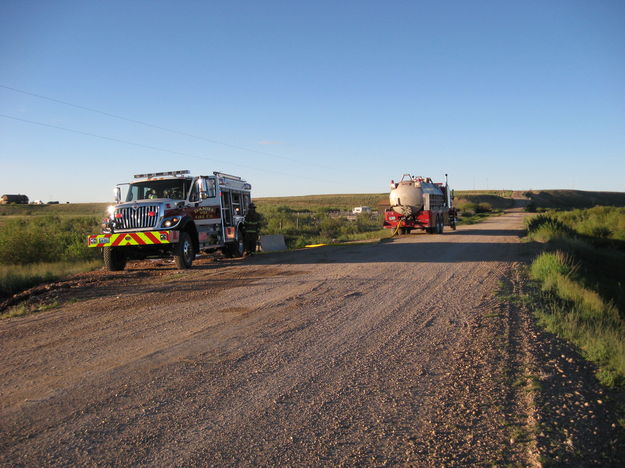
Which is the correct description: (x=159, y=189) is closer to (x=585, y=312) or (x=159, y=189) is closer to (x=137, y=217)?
(x=137, y=217)

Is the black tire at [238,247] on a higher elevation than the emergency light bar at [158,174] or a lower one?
lower

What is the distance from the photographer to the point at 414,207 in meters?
26.6

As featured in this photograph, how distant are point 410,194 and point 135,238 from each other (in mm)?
16483

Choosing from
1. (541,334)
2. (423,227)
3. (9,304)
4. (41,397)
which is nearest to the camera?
(41,397)

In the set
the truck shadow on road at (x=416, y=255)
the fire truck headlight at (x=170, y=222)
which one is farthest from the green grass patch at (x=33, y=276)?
the truck shadow on road at (x=416, y=255)

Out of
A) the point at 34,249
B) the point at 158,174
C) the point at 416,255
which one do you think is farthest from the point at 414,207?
the point at 34,249

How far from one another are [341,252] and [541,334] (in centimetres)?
1100

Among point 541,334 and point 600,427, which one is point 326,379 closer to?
point 600,427

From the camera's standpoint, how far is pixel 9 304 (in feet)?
32.2

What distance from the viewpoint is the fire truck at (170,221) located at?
13633 mm

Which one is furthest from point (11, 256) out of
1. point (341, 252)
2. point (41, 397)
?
point (41, 397)

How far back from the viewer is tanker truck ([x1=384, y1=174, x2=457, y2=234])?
26391mm

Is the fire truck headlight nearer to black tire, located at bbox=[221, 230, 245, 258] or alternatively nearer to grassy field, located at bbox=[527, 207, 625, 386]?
black tire, located at bbox=[221, 230, 245, 258]

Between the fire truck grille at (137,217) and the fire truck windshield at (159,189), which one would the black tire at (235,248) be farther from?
the fire truck grille at (137,217)
